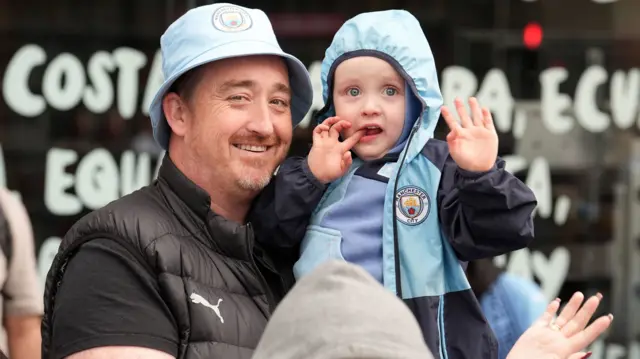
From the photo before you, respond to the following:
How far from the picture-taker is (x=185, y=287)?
253cm

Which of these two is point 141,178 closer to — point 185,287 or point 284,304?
point 185,287

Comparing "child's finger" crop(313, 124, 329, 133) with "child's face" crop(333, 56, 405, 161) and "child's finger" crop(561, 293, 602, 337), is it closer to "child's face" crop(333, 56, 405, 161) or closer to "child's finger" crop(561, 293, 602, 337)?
"child's face" crop(333, 56, 405, 161)

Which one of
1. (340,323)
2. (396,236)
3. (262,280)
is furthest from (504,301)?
(340,323)

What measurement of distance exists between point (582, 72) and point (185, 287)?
394 centimetres

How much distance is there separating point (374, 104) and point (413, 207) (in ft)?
0.97

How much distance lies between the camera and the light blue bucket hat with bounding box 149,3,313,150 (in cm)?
275

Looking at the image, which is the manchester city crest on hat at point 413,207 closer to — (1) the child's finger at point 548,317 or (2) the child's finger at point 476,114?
(2) the child's finger at point 476,114

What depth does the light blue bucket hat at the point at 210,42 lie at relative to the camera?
9.03 feet

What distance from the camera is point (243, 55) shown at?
2.78 metres

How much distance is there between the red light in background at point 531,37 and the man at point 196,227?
3.08 metres

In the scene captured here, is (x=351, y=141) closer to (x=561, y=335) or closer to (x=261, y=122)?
(x=261, y=122)

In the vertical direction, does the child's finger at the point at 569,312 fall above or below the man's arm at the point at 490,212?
below

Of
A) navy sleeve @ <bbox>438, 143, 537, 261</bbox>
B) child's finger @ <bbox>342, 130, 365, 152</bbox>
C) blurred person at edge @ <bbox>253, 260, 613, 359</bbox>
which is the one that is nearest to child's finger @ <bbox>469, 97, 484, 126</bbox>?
navy sleeve @ <bbox>438, 143, 537, 261</bbox>

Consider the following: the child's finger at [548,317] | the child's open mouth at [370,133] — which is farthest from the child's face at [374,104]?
the child's finger at [548,317]
